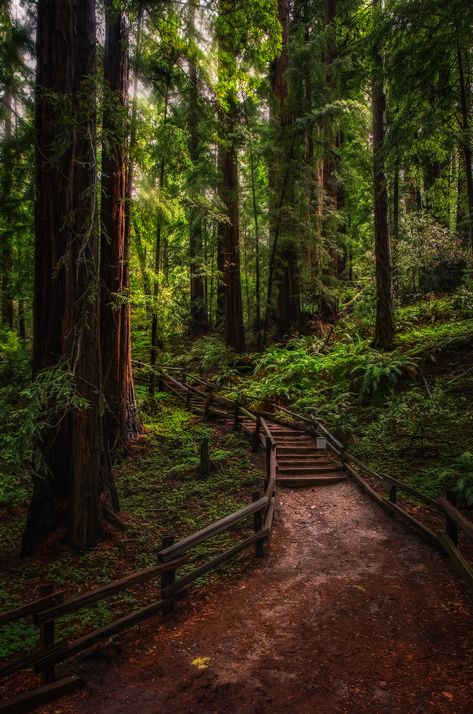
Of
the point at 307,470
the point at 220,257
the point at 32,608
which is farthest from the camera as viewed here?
the point at 220,257

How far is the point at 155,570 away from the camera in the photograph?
4.98m

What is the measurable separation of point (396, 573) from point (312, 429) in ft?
21.8

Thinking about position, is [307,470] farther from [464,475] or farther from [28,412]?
[28,412]

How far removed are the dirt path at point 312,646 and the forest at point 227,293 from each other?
0.08 m

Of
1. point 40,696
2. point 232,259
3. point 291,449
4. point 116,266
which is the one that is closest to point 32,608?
point 40,696

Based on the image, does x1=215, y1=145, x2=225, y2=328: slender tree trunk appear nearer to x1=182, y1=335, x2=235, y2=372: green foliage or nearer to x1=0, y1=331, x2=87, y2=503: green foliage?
x1=182, y1=335, x2=235, y2=372: green foliage

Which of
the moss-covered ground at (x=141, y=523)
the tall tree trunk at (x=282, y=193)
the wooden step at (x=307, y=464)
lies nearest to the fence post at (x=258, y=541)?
the moss-covered ground at (x=141, y=523)

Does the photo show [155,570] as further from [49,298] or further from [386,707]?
[49,298]

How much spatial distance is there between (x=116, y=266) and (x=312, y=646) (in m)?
8.48

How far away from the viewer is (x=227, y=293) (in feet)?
65.3

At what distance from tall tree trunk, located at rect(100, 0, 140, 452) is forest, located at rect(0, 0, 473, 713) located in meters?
0.06

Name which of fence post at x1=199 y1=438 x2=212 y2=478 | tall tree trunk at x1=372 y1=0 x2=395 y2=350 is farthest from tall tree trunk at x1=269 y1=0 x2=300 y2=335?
fence post at x1=199 y1=438 x2=212 y2=478

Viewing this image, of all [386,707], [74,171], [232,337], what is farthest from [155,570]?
[232,337]

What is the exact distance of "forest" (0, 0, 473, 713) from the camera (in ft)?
20.3
